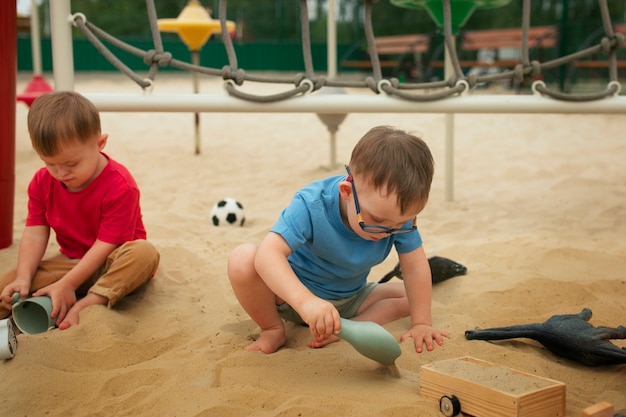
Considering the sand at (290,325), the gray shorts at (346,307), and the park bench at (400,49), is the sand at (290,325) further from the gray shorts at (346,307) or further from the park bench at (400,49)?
the park bench at (400,49)

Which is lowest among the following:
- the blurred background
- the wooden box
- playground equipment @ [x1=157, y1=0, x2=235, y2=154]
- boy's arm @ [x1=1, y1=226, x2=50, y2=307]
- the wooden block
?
the wooden box

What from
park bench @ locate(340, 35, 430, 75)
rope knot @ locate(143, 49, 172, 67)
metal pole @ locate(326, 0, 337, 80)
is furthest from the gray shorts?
park bench @ locate(340, 35, 430, 75)

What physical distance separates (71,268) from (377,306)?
2.93 feet

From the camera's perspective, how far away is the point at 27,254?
2061mm

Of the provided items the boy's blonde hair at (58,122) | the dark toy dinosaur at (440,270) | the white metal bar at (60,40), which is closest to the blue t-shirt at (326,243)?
the dark toy dinosaur at (440,270)

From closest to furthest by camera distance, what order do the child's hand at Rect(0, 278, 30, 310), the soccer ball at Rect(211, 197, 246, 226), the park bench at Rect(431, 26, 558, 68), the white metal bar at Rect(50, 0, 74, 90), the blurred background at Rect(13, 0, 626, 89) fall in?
the child's hand at Rect(0, 278, 30, 310) → the white metal bar at Rect(50, 0, 74, 90) → the soccer ball at Rect(211, 197, 246, 226) → the park bench at Rect(431, 26, 558, 68) → the blurred background at Rect(13, 0, 626, 89)

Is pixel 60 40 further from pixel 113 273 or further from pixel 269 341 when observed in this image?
pixel 269 341

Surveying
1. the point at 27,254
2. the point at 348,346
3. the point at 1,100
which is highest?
the point at 1,100

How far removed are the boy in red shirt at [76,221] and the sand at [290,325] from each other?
0.34ft

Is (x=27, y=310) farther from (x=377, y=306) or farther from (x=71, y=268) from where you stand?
(x=377, y=306)

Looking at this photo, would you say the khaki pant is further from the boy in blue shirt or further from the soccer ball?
the soccer ball

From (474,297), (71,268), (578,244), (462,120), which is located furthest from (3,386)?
(462,120)

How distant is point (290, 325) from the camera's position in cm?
192

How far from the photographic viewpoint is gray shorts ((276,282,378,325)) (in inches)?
73.1
